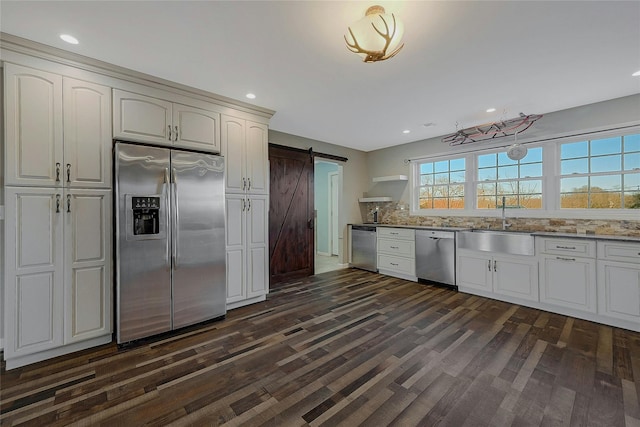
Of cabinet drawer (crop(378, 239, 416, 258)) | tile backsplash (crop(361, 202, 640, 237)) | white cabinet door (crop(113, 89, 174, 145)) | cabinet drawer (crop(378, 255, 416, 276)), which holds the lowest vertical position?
cabinet drawer (crop(378, 255, 416, 276))

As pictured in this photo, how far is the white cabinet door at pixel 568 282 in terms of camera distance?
2961 mm

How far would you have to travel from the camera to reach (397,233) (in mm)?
4781

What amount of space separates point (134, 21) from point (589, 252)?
4.66 m

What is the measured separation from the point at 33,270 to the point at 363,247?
4.45 meters

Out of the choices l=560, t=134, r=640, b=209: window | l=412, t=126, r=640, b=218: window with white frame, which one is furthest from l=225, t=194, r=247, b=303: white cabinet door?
l=560, t=134, r=640, b=209: window

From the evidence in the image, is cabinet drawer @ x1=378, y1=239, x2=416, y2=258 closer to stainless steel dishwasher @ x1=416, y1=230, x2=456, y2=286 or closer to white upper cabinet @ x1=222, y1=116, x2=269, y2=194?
stainless steel dishwasher @ x1=416, y1=230, x2=456, y2=286

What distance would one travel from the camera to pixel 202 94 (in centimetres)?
299

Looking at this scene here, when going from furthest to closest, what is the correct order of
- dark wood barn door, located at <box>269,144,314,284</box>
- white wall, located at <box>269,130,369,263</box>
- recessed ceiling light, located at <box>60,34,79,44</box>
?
white wall, located at <box>269,130,369,263</box>, dark wood barn door, located at <box>269,144,314,284</box>, recessed ceiling light, located at <box>60,34,79,44</box>

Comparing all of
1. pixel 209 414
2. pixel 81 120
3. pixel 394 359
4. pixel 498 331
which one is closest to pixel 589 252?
pixel 498 331

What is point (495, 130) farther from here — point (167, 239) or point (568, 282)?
point (167, 239)

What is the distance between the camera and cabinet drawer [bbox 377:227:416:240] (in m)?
4.59

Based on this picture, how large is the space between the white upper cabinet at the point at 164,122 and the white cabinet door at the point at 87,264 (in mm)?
633

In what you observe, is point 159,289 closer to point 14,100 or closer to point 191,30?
point 14,100

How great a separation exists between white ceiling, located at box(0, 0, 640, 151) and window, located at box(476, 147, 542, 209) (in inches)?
33.5
